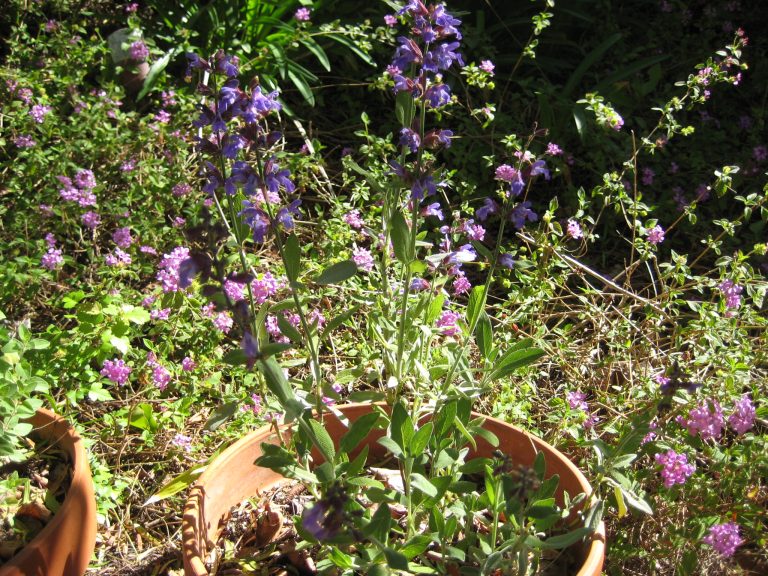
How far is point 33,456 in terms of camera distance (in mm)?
1830

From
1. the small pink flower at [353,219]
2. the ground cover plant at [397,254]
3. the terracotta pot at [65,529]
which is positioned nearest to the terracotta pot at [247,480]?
the ground cover plant at [397,254]

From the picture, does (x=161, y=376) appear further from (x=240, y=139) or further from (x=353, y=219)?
(x=240, y=139)

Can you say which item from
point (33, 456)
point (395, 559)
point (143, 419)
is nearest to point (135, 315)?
point (143, 419)

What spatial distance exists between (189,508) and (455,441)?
21.6 inches

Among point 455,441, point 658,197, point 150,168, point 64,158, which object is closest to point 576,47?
point 658,197

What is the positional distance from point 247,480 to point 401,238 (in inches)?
29.1

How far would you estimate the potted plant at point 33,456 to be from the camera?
156cm

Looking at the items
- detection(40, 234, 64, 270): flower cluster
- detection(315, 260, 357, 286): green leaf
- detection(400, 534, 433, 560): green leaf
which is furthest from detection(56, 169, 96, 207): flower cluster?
detection(400, 534, 433, 560): green leaf

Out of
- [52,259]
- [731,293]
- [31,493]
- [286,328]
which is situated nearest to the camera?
[286,328]

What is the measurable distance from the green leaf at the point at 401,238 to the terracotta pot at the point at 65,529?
0.84 meters

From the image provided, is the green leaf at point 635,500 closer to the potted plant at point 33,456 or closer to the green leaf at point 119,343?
the potted plant at point 33,456

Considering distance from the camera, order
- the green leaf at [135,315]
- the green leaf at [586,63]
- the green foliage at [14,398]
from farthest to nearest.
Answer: the green leaf at [586,63], the green leaf at [135,315], the green foliage at [14,398]

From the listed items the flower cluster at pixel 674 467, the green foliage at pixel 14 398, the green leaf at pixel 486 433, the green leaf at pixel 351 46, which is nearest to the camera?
the green leaf at pixel 486 433

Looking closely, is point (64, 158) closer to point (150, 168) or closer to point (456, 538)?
point (150, 168)
